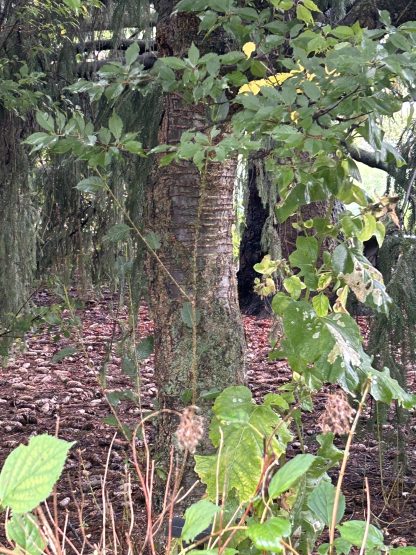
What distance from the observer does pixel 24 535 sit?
28.8 inches

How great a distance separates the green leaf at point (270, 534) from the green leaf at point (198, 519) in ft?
0.15

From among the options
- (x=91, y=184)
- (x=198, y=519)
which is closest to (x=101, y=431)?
(x=91, y=184)

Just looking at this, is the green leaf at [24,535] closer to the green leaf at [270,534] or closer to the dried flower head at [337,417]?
the green leaf at [270,534]

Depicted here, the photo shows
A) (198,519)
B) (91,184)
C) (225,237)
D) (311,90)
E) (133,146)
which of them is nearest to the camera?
(198,519)

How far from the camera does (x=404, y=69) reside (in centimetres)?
138

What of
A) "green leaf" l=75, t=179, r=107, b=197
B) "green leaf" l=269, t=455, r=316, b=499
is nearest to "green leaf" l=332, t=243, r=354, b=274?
"green leaf" l=75, t=179, r=107, b=197

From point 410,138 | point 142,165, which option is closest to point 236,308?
point 142,165

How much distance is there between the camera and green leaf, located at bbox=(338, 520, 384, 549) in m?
0.77

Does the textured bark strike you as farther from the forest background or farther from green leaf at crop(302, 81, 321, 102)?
green leaf at crop(302, 81, 321, 102)

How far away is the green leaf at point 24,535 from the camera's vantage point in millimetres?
713

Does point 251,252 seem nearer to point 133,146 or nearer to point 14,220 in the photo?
point 14,220

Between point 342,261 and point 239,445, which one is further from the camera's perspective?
point 342,261

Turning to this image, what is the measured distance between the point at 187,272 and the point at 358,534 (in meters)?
1.35

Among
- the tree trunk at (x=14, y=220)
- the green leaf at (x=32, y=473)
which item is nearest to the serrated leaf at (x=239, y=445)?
the green leaf at (x=32, y=473)
